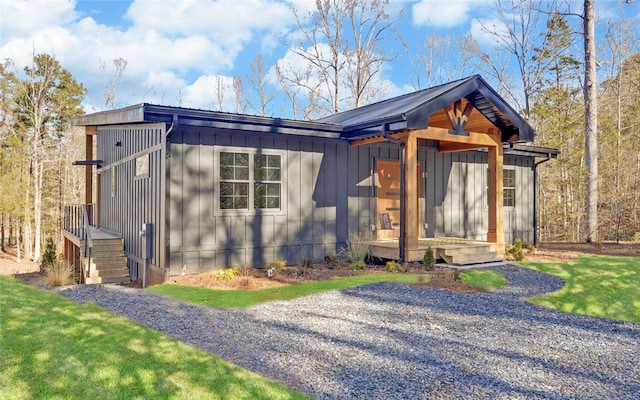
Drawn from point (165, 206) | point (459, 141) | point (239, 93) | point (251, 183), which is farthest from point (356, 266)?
point (239, 93)

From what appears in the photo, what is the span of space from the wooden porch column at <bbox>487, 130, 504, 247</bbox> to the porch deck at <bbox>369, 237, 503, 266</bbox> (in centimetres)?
33

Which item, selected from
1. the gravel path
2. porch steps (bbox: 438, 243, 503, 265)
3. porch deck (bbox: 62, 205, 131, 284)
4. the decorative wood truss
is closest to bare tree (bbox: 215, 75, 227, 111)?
porch deck (bbox: 62, 205, 131, 284)

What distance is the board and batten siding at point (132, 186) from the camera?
334 inches

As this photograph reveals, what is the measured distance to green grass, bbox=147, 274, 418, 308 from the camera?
20.9 feet

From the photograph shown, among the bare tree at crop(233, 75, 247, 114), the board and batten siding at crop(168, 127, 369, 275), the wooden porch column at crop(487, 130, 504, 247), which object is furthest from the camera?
the bare tree at crop(233, 75, 247, 114)

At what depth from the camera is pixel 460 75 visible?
26156 mm

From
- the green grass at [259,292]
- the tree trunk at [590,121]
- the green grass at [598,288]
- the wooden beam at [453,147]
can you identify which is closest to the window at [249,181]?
the green grass at [259,292]

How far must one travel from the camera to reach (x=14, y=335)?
4.44 metres

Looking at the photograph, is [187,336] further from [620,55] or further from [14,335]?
[620,55]

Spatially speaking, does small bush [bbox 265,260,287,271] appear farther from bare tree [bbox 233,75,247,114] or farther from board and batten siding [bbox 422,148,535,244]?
bare tree [bbox 233,75,247,114]

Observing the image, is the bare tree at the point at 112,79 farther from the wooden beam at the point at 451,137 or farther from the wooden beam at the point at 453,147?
the wooden beam at the point at 451,137

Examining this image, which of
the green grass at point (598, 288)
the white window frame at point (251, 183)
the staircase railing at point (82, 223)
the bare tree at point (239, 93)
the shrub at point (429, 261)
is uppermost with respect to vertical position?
the bare tree at point (239, 93)

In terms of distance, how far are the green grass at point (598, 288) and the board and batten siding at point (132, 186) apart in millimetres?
6786

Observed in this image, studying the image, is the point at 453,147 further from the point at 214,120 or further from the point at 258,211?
the point at 214,120
